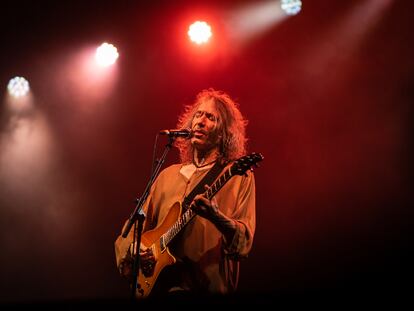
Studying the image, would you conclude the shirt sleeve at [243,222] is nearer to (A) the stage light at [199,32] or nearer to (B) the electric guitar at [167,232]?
(B) the electric guitar at [167,232]

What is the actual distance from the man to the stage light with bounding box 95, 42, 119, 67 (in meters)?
3.43

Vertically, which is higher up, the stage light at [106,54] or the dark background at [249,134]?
the stage light at [106,54]

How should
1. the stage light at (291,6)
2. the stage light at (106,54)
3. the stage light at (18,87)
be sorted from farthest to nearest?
the stage light at (18,87), the stage light at (106,54), the stage light at (291,6)

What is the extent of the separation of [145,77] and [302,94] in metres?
2.38

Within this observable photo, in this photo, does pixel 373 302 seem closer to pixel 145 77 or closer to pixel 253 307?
pixel 253 307

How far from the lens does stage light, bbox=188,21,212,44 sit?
7.03 m

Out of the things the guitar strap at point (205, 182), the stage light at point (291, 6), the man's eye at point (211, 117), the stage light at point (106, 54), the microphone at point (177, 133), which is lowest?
the guitar strap at point (205, 182)

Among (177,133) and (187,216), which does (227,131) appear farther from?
(187,216)

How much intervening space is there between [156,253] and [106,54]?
15.4 feet

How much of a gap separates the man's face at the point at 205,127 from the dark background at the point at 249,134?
1.87 m

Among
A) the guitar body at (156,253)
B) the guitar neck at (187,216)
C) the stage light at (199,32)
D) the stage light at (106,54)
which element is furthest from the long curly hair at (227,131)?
the stage light at (106,54)

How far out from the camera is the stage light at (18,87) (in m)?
7.75

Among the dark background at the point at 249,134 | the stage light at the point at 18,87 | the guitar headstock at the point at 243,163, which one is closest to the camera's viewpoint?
the guitar headstock at the point at 243,163

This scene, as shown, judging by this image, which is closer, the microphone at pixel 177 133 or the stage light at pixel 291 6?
the microphone at pixel 177 133
